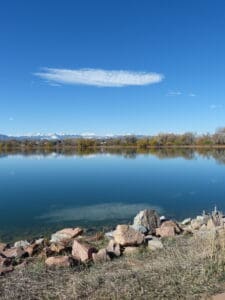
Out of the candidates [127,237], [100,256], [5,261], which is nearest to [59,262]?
[100,256]

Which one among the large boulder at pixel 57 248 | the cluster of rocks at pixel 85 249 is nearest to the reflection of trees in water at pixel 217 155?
the cluster of rocks at pixel 85 249

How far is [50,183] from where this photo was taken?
27672mm

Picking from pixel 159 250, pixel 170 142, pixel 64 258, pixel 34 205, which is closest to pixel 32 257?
pixel 64 258

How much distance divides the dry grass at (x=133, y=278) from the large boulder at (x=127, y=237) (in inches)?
37.4

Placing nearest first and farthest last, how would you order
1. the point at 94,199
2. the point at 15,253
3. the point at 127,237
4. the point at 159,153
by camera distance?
the point at 15,253 → the point at 127,237 → the point at 94,199 → the point at 159,153

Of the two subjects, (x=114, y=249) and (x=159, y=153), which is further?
(x=159, y=153)

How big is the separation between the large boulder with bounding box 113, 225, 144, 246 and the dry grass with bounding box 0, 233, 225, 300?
0.95 m

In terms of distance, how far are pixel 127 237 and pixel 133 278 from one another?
2.57m

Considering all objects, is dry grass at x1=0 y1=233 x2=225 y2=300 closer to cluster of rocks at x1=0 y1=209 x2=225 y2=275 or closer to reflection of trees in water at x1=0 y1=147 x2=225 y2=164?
cluster of rocks at x1=0 y1=209 x2=225 y2=275

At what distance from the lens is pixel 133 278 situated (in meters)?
6.03

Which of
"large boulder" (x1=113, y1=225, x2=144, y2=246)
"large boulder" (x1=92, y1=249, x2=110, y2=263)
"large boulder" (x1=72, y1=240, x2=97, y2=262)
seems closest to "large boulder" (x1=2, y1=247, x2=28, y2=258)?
"large boulder" (x1=72, y1=240, x2=97, y2=262)

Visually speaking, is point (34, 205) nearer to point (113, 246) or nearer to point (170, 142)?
point (113, 246)

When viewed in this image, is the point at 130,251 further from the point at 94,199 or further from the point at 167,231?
the point at 94,199

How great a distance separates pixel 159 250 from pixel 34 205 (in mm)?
11824
